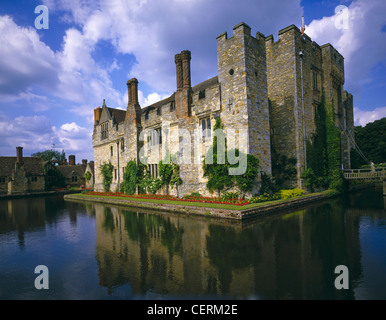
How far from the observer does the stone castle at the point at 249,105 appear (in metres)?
16.3

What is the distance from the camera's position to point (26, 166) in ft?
139

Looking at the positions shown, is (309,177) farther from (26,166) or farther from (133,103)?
(26,166)

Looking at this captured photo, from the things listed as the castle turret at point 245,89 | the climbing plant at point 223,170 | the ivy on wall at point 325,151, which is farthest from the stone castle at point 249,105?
the ivy on wall at point 325,151

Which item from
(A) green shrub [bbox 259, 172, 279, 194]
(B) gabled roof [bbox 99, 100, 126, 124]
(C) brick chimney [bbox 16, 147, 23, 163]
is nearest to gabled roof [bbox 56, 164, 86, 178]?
(C) brick chimney [bbox 16, 147, 23, 163]

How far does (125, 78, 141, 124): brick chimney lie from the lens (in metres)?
25.1

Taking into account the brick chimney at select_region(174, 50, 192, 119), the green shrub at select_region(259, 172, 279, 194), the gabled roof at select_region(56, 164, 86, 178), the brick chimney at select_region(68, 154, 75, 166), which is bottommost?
the green shrub at select_region(259, 172, 279, 194)

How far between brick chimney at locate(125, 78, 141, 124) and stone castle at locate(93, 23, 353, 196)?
0.36 feet

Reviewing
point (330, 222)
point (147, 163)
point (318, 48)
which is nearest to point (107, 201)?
point (147, 163)

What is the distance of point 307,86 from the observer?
21688 mm

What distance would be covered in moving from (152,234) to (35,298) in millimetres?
5122

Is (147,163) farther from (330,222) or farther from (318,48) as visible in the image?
(318,48)

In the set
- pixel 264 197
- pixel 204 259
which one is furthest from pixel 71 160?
pixel 204 259

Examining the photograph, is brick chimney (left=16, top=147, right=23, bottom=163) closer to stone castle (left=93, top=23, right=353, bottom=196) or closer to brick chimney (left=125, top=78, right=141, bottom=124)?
stone castle (left=93, top=23, right=353, bottom=196)

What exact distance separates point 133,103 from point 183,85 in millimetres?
8188
